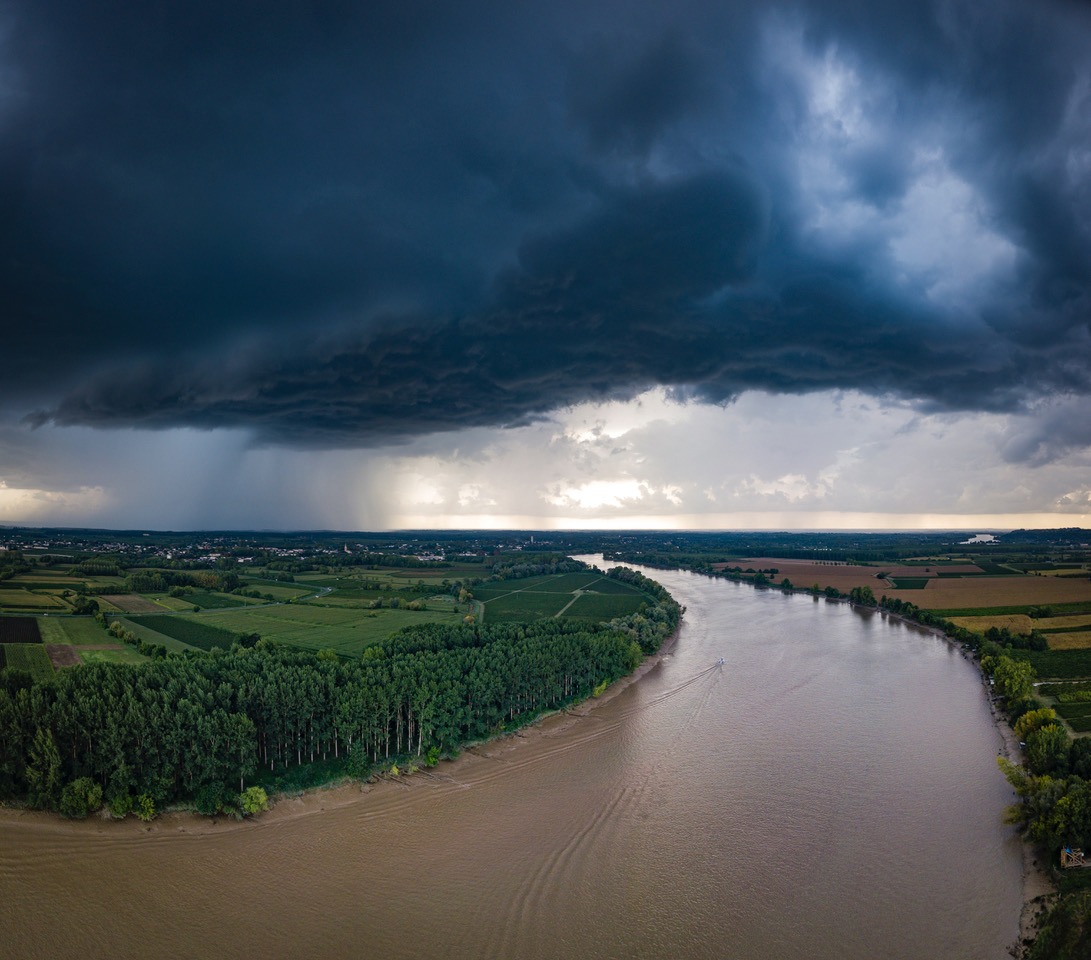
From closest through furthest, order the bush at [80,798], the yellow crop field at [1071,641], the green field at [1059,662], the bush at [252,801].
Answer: the bush at [80,798], the bush at [252,801], the green field at [1059,662], the yellow crop field at [1071,641]

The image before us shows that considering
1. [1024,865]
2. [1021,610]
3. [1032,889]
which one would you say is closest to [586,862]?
[1032,889]

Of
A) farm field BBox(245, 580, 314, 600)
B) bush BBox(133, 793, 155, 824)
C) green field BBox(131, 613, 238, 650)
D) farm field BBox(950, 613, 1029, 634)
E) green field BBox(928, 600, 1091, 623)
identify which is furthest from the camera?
farm field BBox(245, 580, 314, 600)

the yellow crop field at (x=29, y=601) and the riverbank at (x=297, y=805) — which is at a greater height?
the yellow crop field at (x=29, y=601)

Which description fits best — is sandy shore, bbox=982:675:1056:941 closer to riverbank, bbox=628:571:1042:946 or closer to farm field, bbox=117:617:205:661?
riverbank, bbox=628:571:1042:946

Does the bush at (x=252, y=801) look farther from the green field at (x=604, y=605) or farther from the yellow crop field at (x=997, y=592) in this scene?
the yellow crop field at (x=997, y=592)

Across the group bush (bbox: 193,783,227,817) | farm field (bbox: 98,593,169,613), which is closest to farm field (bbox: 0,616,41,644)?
farm field (bbox: 98,593,169,613)

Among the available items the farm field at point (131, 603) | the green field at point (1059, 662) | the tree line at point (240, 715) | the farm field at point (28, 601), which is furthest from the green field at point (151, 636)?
the green field at point (1059, 662)

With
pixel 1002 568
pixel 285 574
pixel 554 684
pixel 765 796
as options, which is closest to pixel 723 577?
pixel 1002 568
